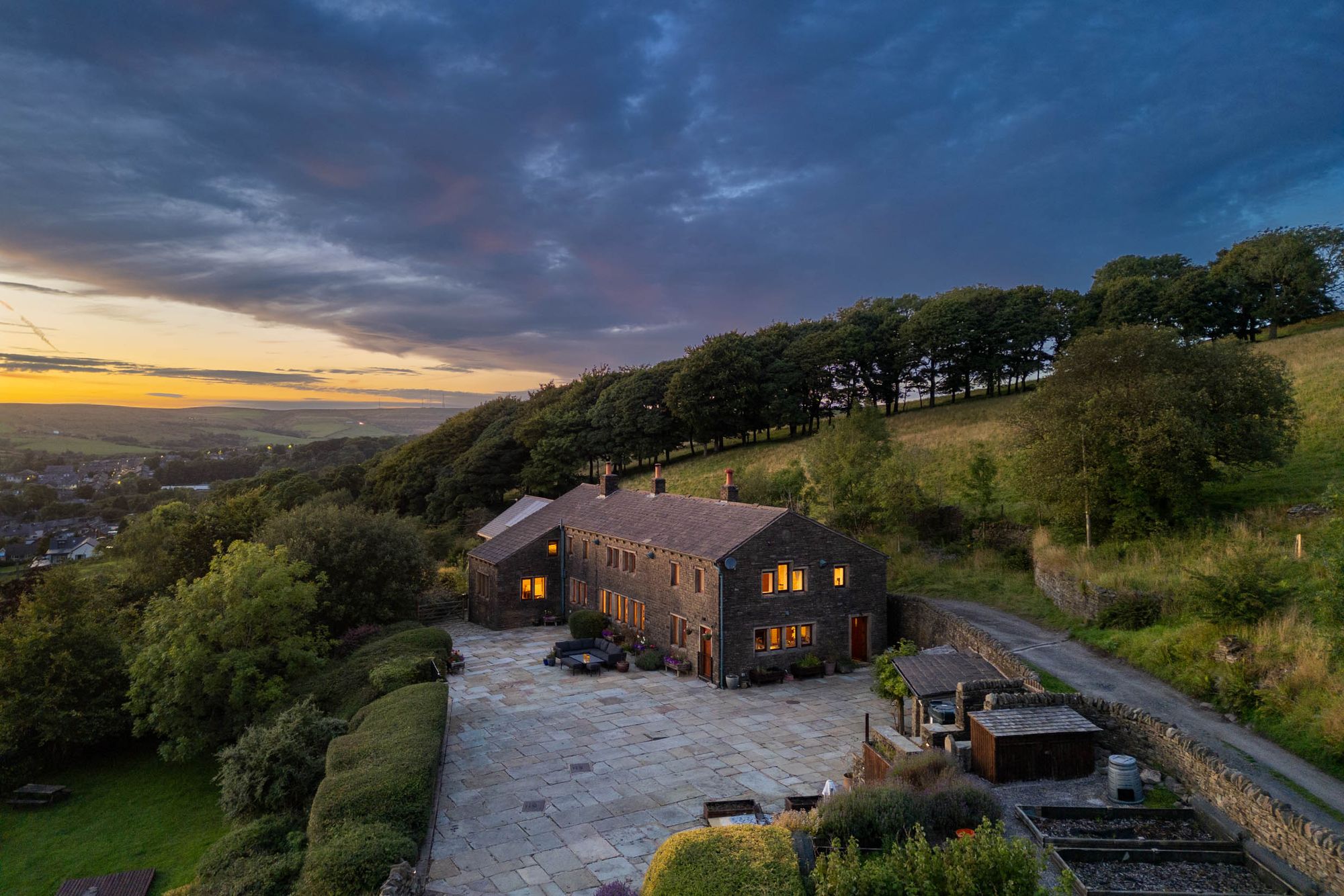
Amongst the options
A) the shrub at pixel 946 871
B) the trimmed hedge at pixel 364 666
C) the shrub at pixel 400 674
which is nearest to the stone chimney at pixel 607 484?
the trimmed hedge at pixel 364 666

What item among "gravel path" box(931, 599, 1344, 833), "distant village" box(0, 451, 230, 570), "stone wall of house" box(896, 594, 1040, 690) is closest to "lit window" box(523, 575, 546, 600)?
"stone wall of house" box(896, 594, 1040, 690)

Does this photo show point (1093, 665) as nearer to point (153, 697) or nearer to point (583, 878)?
point (583, 878)

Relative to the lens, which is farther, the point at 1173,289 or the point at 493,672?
the point at 1173,289

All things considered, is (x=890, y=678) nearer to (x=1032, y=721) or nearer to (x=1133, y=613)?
(x=1032, y=721)

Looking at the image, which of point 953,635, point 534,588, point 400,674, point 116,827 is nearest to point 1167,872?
point 953,635

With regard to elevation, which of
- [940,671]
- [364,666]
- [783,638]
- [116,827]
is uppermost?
[940,671]

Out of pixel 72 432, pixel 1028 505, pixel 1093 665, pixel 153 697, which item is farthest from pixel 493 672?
pixel 72 432

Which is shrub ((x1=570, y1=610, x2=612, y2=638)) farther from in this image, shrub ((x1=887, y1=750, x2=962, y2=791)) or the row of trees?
the row of trees
